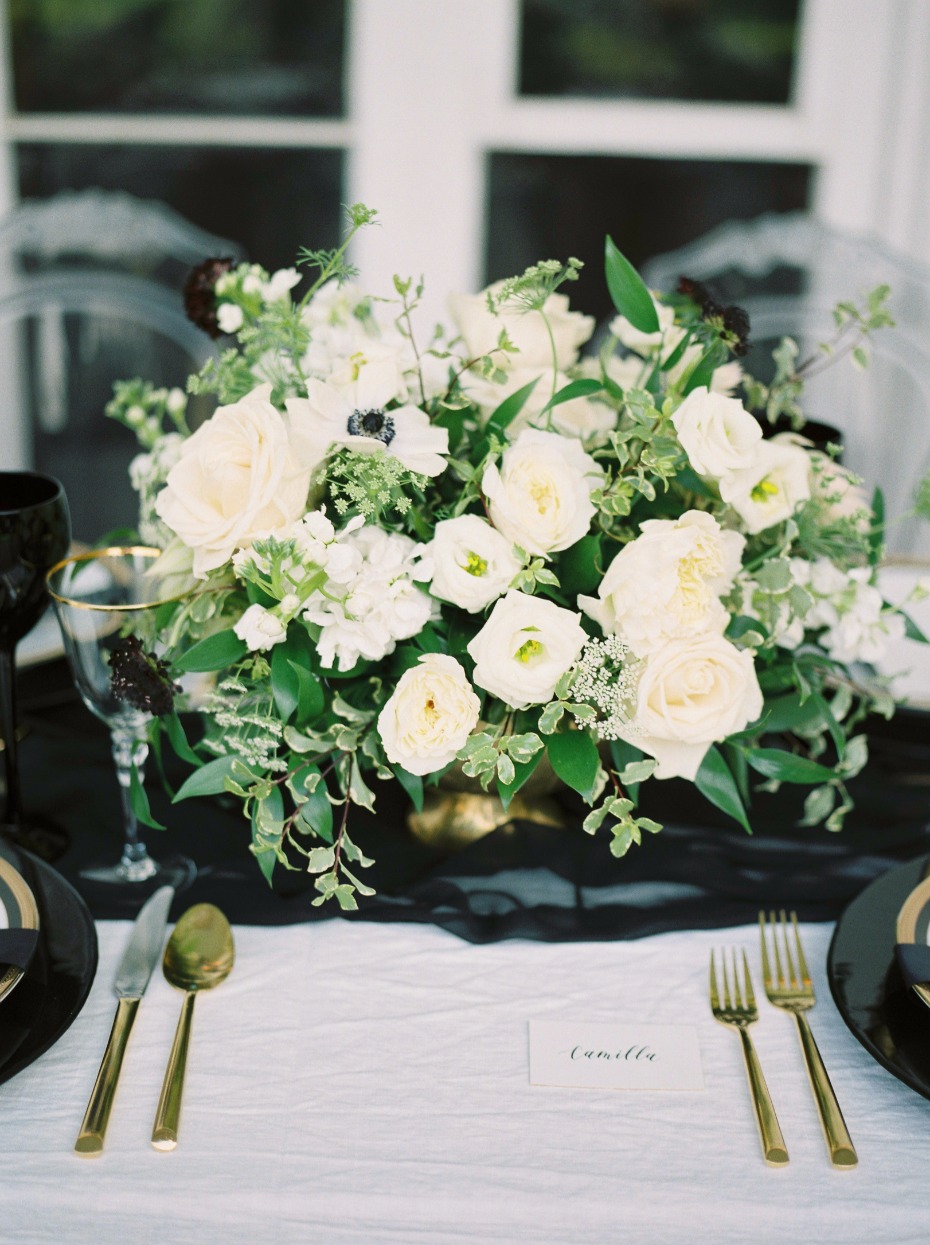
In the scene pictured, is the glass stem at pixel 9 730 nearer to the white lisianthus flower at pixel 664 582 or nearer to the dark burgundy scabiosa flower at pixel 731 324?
the white lisianthus flower at pixel 664 582

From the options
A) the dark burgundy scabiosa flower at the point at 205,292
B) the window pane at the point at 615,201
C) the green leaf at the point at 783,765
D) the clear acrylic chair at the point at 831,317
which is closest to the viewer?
the green leaf at the point at 783,765

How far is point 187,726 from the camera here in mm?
1069

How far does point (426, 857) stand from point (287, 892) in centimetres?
11

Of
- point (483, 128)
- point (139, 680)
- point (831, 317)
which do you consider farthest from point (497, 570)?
point (483, 128)

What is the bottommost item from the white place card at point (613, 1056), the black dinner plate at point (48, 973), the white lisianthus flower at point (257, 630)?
the white place card at point (613, 1056)

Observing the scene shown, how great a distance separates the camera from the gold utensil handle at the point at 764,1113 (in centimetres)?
63

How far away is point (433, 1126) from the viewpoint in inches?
26.1

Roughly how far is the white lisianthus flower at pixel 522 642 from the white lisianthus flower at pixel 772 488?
17cm

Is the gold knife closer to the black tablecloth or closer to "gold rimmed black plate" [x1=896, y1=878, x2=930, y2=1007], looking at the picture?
the black tablecloth

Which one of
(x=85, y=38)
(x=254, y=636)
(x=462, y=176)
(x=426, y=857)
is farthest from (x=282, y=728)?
(x=85, y=38)

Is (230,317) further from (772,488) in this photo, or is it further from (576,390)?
(772,488)

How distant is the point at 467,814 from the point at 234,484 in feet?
1.08

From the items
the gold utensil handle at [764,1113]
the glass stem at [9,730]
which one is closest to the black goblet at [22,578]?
the glass stem at [9,730]

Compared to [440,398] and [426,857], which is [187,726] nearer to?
[426,857]
